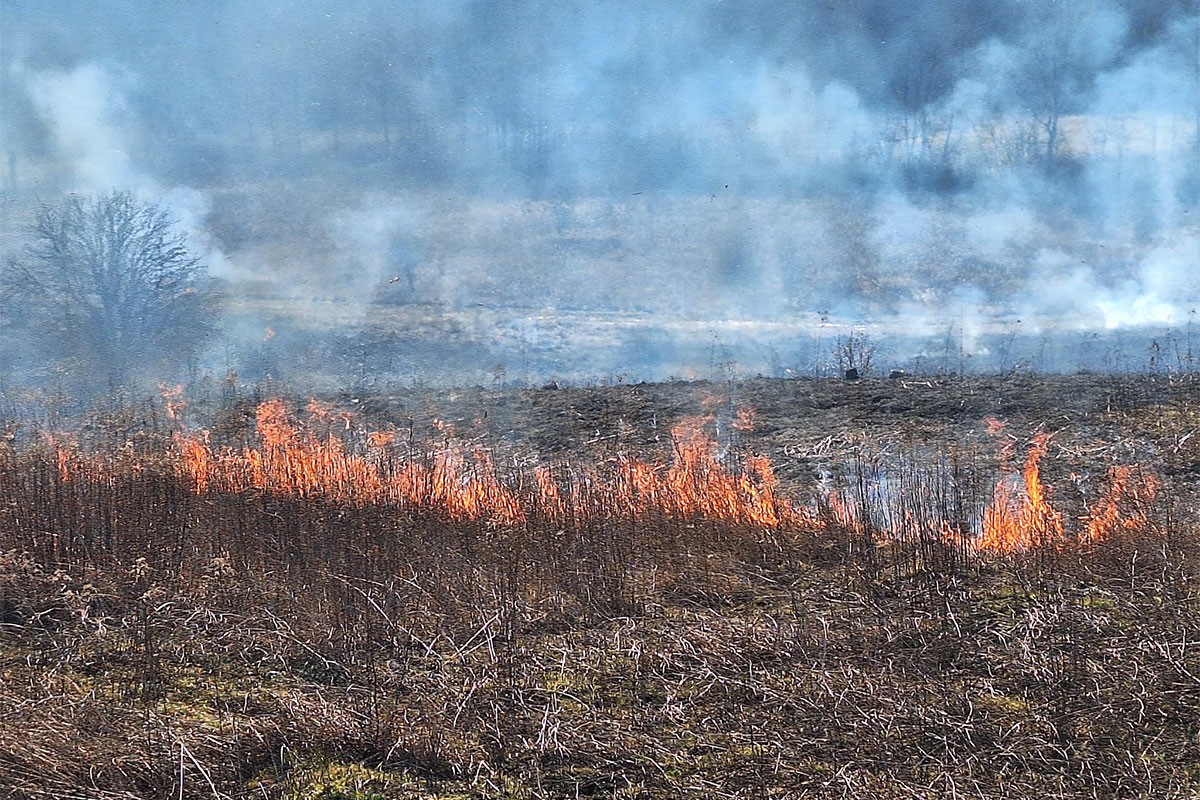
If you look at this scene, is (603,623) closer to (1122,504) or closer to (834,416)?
(1122,504)

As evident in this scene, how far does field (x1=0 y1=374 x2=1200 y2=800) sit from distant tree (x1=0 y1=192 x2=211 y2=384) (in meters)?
8.56

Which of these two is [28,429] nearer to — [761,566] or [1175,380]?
[761,566]

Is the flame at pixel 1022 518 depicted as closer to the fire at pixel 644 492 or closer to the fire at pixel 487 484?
the fire at pixel 644 492

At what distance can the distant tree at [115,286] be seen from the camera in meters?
17.7

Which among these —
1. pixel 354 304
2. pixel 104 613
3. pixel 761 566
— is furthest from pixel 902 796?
pixel 354 304

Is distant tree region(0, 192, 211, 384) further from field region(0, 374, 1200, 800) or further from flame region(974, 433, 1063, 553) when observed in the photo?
flame region(974, 433, 1063, 553)

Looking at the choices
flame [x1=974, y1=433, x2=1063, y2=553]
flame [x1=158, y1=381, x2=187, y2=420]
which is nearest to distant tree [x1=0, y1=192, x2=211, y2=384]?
flame [x1=158, y1=381, x2=187, y2=420]

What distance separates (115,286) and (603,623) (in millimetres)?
14955

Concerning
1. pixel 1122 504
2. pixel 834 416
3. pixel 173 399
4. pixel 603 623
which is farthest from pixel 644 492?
pixel 173 399

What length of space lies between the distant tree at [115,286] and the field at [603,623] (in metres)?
8.56

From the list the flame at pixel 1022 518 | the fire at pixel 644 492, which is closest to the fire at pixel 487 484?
the fire at pixel 644 492

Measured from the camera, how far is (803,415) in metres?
11.5

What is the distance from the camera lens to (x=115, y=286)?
1814cm

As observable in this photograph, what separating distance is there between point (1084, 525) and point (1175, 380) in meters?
5.16
